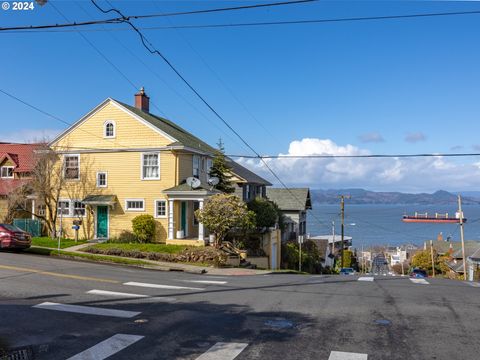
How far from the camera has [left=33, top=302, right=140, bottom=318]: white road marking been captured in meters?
10.9

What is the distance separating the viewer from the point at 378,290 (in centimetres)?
1551

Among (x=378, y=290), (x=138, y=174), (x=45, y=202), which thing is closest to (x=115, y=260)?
(x=138, y=174)

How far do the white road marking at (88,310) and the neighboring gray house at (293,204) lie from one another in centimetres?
3697

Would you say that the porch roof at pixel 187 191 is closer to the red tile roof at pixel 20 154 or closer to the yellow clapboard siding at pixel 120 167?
the yellow clapboard siding at pixel 120 167

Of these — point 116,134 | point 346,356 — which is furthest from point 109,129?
point 346,356

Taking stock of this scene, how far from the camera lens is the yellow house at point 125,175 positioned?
30.1 m

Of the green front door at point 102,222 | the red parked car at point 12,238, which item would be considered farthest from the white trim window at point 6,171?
the red parked car at point 12,238

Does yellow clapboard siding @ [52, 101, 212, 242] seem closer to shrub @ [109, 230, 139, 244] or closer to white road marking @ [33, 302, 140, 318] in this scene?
shrub @ [109, 230, 139, 244]

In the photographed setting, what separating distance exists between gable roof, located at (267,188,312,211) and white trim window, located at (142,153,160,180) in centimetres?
2231

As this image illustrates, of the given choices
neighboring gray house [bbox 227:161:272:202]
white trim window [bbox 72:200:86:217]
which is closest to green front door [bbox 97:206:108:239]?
white trim window [bbox 72:200:86:217]

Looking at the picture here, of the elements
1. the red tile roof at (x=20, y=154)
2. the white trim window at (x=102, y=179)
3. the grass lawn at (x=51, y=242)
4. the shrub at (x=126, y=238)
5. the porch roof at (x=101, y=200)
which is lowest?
the grass lawn at (x=51, y=242)

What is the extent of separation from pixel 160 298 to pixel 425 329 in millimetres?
7028

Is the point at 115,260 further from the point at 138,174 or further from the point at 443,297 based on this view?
A: the point at 443,297

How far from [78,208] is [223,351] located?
87.4 feet
